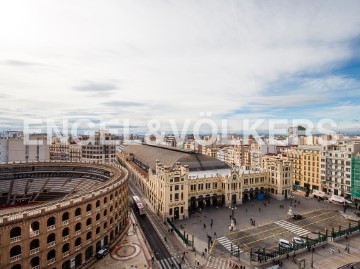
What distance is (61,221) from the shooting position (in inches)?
1806

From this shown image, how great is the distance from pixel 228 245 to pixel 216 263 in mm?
8491

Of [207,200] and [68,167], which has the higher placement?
[68,167]

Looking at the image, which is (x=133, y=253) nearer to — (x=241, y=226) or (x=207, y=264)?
(x=207, y=264)

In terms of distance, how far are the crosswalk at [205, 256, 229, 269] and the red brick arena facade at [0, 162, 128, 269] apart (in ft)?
75.0

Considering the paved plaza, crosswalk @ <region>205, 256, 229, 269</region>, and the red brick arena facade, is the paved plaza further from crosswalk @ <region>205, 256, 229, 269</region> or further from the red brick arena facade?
the red brick arena facade

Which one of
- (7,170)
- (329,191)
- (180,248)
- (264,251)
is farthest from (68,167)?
(329,191)

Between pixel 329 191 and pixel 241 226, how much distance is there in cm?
5617

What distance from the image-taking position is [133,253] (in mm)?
54344

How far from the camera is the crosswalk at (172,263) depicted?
50.2 m

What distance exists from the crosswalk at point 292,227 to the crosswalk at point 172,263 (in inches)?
1295

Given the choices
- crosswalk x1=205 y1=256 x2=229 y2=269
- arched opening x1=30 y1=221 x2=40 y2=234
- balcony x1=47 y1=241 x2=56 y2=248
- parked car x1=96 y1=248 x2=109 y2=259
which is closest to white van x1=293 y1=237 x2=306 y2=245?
crosswalk x1=205 y1=256 x2=229 y2=269

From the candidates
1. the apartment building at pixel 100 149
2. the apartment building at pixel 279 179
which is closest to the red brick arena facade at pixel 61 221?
the apartment building at pixel 279 179

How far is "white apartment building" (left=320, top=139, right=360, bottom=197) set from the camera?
9769 cm

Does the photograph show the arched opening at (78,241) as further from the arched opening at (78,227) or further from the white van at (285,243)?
the white van at (285,243)
